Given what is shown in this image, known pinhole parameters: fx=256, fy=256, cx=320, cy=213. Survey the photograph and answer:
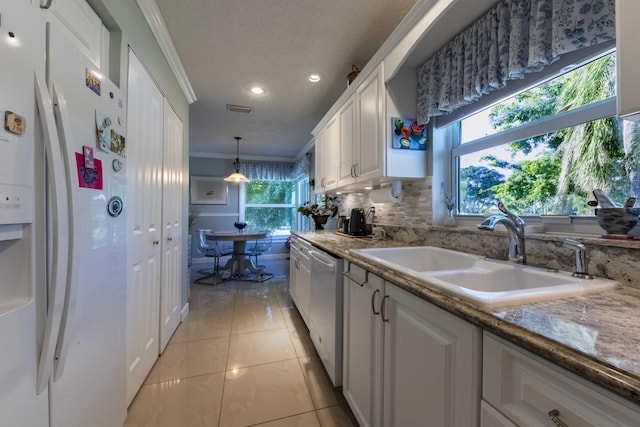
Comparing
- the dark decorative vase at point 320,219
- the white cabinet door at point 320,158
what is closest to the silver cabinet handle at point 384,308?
the white cabinet door at point 320,158

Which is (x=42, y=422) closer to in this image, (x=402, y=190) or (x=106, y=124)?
(x=106, y=124)

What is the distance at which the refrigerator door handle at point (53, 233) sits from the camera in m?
0.72

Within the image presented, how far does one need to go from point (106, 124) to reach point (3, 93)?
500 millimetres

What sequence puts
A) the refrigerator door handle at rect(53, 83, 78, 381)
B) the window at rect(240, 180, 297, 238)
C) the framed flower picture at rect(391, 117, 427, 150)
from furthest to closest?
1. the window at rect(240, 180, 297, 238)
2. the framed flower picture at rect(391, 117, 427, 150)
3. the refrigerator door handle at rect(53, 83, 78, 381)

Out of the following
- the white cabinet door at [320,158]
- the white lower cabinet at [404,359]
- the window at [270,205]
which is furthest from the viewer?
the window at [270,205]

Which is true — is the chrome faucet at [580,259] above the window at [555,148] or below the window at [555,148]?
below

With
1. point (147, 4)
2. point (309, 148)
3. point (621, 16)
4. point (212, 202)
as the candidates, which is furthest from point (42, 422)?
point (212, 202)

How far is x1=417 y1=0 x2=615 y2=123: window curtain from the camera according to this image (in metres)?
0.92

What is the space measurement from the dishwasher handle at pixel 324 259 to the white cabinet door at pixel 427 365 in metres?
0.57

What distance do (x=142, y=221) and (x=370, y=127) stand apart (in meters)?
1.70

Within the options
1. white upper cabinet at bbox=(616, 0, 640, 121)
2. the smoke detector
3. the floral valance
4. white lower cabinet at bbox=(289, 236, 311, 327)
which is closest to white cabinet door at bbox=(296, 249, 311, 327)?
white lower cabinet at bbox=(289, 236, 311, 327)

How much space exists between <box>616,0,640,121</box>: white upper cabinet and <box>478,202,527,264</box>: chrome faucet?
0.49m

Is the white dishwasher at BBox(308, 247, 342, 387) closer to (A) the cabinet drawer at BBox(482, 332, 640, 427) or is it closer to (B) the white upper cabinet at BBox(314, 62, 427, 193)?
(B) the white upper cabinet at BBox(314, 62, 427, 193)

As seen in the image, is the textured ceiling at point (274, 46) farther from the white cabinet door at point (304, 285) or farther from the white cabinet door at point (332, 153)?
the white cabinet door at point (304, 285)
